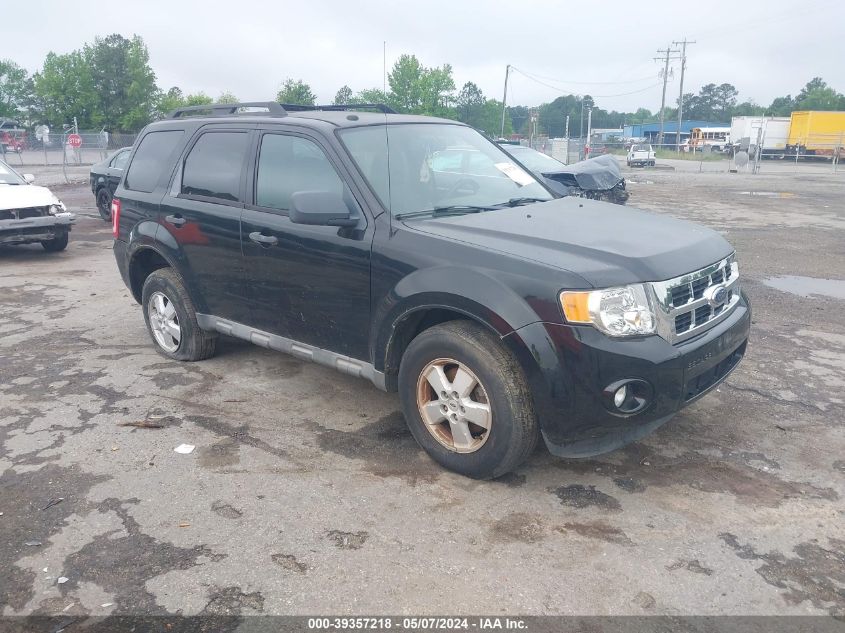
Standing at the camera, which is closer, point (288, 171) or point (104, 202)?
point (288, 171)

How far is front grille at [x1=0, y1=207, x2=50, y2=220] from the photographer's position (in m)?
9.99

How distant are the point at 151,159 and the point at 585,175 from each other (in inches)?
284

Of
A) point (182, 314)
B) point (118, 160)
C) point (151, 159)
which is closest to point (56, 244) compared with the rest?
point (118, 160)

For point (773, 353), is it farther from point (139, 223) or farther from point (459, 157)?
point (139, 223)

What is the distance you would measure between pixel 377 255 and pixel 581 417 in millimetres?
1455

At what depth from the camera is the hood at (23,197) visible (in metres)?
10.0

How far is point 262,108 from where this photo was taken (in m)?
5.16

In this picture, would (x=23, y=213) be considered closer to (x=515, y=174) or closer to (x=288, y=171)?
(x=288, y=171)

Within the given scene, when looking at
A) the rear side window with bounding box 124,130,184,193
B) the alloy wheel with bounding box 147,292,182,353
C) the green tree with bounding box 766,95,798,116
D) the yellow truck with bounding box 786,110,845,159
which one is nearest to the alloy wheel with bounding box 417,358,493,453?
the alloy wheel with bounding box 147,292,182,353

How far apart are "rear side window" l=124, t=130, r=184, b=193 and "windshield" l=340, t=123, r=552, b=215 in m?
1.94

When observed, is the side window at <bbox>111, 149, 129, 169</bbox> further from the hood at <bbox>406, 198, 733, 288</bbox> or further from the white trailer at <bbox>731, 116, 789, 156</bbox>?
the white trailer at <bbox>731, 116, 789, 156</bbox>

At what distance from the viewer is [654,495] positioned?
11.8 feet

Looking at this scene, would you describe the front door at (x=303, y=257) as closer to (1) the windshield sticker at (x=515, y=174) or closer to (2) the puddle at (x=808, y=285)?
(1) the windshield sticker at (x=515, y=174)

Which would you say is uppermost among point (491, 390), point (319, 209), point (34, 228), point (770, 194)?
point (319, 209)
